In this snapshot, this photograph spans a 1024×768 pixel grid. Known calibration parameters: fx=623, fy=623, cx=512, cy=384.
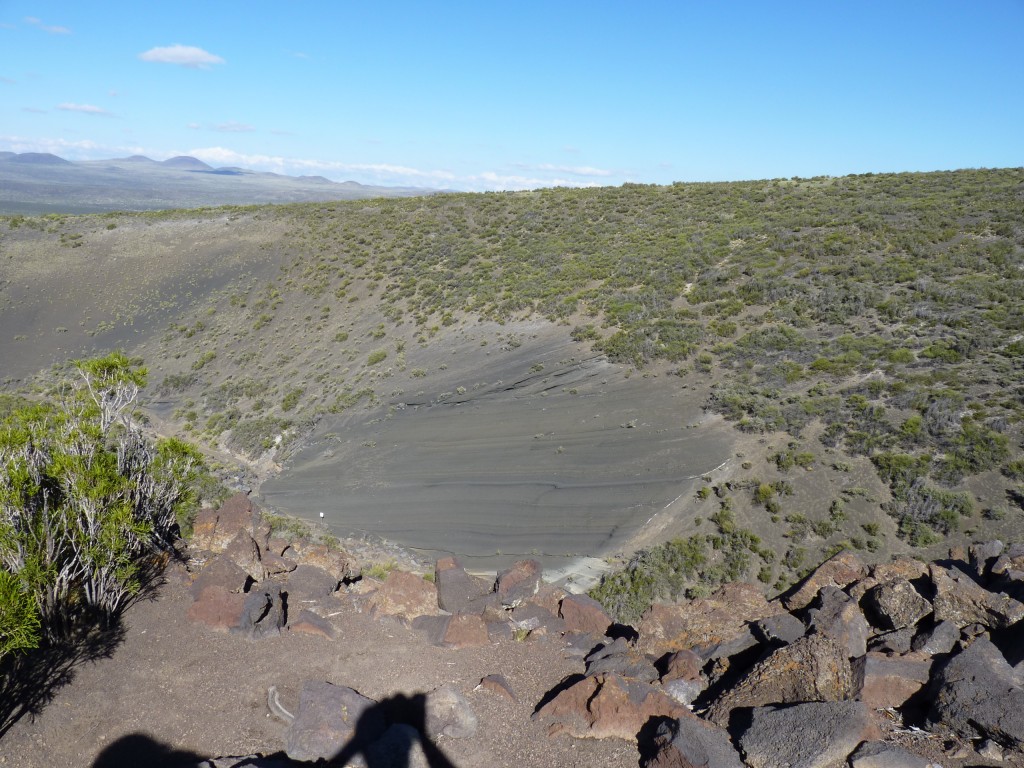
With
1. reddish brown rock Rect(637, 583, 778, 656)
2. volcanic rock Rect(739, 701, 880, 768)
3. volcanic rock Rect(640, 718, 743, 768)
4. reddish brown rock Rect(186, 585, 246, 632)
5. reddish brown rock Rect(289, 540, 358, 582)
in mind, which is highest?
volcanic rock Rect(739, 701, 880, 768)

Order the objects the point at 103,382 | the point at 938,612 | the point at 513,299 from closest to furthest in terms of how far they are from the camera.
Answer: the point at 938,612, the point at 103,382, the point at 513,299

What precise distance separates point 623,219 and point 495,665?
3628 centimetres

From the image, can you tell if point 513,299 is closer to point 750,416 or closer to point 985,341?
point 750,416

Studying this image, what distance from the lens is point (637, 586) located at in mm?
14305

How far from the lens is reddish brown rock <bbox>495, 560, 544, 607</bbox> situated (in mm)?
13352

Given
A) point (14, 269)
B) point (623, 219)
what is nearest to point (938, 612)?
point (623, 219)

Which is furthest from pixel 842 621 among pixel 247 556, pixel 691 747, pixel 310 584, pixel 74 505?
pixel 74 505

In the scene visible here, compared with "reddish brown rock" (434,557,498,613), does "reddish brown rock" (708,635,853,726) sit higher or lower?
higher

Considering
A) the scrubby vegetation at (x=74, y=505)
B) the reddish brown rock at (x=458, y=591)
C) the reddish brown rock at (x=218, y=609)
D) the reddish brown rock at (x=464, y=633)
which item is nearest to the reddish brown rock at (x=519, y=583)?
the reddish brown rock at (x=458, y=591)

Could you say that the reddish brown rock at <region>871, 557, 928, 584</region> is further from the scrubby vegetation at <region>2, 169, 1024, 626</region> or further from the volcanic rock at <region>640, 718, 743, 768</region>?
the volcanic rock at <region>640, 718, 743, 768</region>

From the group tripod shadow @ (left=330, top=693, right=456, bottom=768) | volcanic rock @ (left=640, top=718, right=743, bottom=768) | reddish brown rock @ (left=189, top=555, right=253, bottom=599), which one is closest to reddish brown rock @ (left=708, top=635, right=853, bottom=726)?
volcanic rock @ (left=640, top=718, right=743, bottom=768)

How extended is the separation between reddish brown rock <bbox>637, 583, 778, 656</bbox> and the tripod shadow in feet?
13.5

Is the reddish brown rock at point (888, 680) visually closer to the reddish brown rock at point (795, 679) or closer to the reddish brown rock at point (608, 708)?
the reddish brown rock at point (795, 679)

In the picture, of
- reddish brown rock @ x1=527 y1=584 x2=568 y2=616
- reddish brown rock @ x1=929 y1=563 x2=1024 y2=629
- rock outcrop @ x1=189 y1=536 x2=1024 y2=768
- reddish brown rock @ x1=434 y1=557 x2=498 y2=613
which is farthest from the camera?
reddish brown rock @ x1=434 y1=557 x2=498 y2=613
